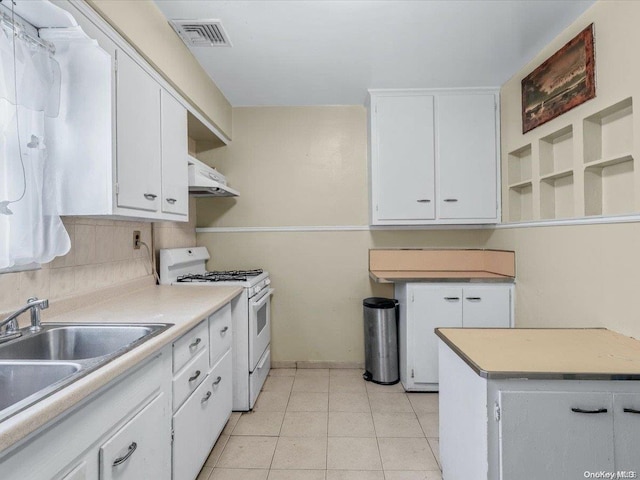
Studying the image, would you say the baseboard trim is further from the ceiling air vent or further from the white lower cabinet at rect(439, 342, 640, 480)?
the ceiling air vent

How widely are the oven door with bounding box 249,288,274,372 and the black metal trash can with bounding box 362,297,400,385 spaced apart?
88 cm

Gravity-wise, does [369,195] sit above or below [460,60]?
below

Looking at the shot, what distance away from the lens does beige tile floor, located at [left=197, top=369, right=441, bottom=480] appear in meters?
1.83

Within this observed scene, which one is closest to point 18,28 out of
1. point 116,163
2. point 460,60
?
point 116,163

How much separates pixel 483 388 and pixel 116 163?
1738 mm

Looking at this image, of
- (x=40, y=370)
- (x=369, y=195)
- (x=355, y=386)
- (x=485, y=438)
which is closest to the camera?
(x=40, y=370)

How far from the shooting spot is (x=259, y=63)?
246cm

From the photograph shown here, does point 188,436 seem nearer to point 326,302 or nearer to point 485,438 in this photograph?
point 485,438

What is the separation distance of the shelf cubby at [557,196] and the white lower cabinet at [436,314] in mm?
647

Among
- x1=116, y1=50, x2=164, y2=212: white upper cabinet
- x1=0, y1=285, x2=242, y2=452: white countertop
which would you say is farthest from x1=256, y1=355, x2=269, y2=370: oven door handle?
x1=116, y1=50, x2=164, y2=212: white upper cabinet

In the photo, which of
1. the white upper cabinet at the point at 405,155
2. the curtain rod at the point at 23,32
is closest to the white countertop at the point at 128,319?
the curtain rod at the point at 23,32

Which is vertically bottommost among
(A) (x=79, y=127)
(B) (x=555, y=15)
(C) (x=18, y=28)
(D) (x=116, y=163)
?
(D) (x=116, y=163)

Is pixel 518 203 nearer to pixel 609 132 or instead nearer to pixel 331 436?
pixel 609 132

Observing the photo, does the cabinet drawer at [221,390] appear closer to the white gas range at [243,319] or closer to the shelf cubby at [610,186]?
the white gas range at [243,319]
